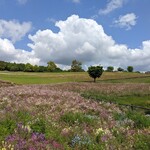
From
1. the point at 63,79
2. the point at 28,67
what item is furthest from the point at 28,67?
the point at 63,79

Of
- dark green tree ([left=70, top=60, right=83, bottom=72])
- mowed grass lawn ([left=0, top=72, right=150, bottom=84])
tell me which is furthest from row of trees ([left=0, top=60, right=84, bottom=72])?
mowed grass lawn ([left=0, top=72, right=150, bottom=84])

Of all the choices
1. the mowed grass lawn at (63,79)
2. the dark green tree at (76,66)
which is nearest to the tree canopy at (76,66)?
the dark green tree at (76,66)

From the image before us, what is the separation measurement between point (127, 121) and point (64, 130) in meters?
4.16

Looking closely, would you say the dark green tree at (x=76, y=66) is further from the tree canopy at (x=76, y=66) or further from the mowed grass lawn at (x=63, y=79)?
the mowed grass lawn at (x=63, y=79)

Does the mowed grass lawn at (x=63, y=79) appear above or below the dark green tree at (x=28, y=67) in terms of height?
below

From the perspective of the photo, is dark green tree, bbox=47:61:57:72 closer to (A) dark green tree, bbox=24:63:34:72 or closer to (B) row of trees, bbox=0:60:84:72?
(B) row of trees, bbox=0:60:84:72

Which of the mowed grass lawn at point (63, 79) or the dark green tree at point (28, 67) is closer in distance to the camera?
the mowed grass lawn at point (63, 79)

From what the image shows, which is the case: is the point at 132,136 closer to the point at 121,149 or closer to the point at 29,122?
the point at 121,149

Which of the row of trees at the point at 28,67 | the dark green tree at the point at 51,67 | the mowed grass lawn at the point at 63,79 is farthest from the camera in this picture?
the dark green tree at the point at 51,67

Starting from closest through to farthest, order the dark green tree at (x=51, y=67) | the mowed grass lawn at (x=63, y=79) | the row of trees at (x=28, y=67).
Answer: the mowed grass lawn at (x=63, y=79)
the row of trees at (x=28, y=67)
the dark green tree at (x=51, y=67)

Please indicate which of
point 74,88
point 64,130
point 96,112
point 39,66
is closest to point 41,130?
point 64,130

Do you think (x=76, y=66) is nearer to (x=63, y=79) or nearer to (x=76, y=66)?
(x=76, y=66)

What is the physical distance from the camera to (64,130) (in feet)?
34.6

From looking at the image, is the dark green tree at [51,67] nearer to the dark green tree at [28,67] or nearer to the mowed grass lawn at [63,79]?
the dark green tree at [28,67]
